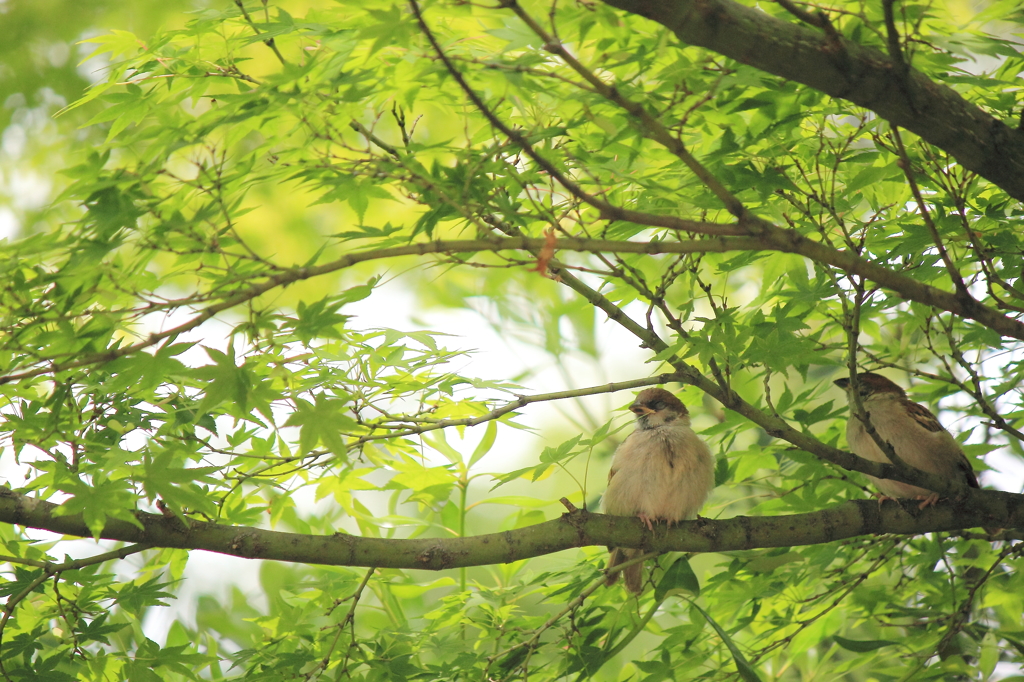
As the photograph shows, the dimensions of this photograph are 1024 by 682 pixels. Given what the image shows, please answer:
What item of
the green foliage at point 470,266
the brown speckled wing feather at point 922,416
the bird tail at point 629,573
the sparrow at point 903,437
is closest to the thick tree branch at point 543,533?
the green foliage at point 470,266

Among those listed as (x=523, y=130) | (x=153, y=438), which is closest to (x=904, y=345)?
(x=523, y=130)

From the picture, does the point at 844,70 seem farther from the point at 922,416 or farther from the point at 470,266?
the point at 922,416

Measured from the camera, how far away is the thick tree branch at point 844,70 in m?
1.90

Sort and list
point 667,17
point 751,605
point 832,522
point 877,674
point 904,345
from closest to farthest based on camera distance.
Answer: point 667,17 → point 832,522 → point 877,674 → point 751,605 → point 904,345

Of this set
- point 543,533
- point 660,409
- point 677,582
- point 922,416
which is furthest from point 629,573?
point 922,416

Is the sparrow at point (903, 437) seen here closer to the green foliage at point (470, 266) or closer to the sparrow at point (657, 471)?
the green foliage at point (470, 266)

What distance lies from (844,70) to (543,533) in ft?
6.05

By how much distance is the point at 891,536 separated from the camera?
3469 millimetres

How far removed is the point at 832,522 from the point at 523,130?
5.98 feet

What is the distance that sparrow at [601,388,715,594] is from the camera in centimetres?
393

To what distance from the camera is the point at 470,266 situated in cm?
272

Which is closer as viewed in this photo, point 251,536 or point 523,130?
point 523,130

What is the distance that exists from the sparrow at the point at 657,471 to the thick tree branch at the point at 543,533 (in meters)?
0.32

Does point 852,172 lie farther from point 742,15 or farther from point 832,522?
point 832,522
